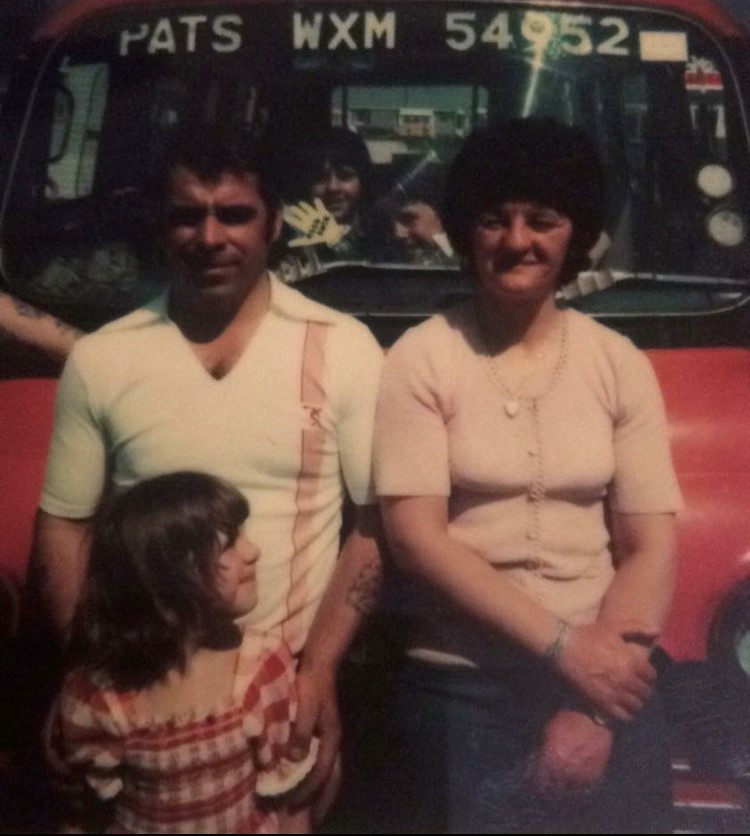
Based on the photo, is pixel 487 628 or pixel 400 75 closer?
pixel 487 628

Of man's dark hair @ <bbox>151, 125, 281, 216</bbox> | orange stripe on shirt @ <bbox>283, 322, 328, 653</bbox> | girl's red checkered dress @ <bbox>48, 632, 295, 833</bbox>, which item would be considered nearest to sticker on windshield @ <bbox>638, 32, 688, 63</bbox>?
man's dark hair @ <bbox>151, 125, 281, 216</bbox>

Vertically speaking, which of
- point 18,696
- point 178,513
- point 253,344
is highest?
point 253,344

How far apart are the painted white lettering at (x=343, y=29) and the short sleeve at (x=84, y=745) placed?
118 centimetres

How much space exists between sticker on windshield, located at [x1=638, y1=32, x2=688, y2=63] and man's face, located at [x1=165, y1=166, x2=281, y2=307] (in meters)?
0.79

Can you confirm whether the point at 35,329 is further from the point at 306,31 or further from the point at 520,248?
the point at 520,248

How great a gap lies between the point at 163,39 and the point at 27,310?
54cm

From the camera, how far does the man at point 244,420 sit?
196 centimetres

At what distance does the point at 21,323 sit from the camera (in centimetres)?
217

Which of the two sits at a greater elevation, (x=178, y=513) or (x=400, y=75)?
(x=400, y=75)

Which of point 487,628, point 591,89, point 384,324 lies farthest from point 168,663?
point 591,89

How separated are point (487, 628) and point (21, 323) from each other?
97cm

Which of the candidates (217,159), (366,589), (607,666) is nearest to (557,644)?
(607,666)

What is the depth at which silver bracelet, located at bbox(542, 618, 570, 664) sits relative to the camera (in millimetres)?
1915

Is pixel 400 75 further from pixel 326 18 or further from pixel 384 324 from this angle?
pixel 384 324
